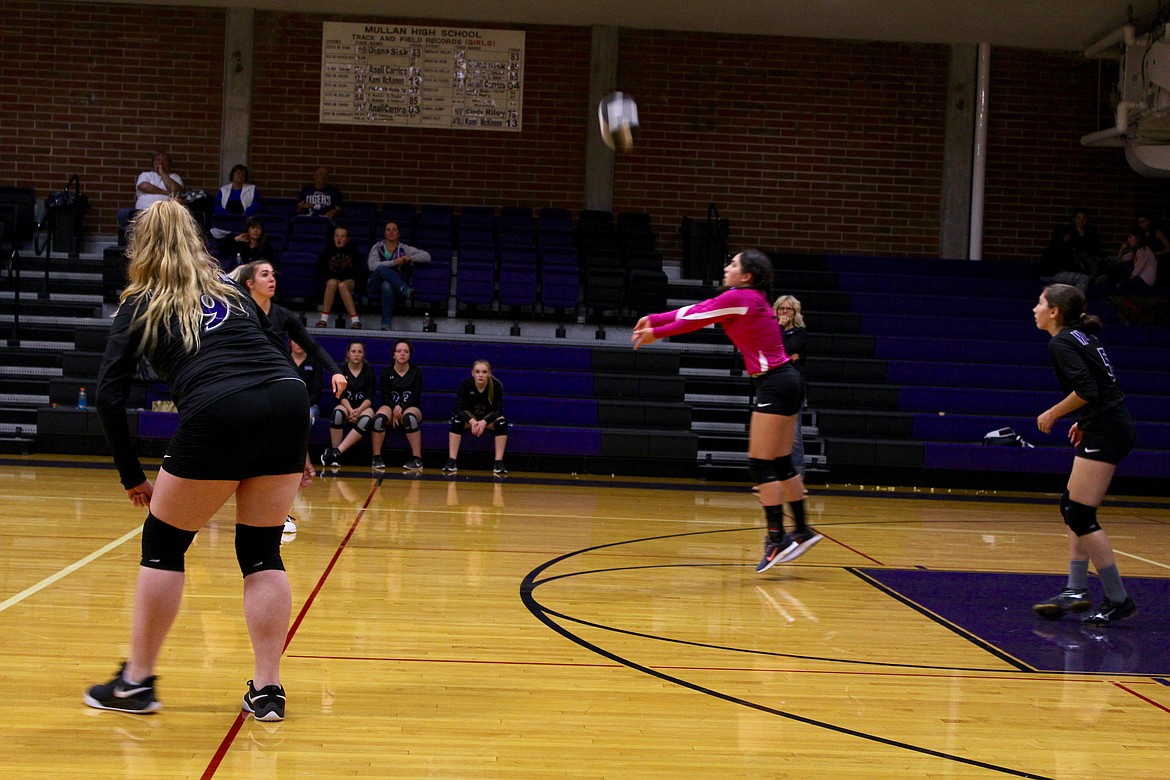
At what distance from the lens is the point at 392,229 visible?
506 inches

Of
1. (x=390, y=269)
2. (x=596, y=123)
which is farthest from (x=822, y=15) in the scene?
(x=390, y=269)

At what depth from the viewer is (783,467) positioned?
6.30 m

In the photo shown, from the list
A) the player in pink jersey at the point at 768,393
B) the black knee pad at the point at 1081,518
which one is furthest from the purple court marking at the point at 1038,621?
the player in pink jersey at the point at 768,393

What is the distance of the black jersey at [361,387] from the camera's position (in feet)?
35.9

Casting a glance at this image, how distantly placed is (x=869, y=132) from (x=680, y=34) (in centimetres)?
302

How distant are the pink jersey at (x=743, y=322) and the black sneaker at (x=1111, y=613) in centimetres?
208

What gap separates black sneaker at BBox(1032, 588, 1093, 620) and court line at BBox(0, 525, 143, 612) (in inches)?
193

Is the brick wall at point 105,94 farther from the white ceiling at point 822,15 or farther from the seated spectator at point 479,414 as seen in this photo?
the seated spectator at point 479,414

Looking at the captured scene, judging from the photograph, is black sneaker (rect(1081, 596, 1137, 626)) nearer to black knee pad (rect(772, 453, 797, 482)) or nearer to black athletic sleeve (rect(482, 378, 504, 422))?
black knee pad (rect(772, 453, 797, 482))

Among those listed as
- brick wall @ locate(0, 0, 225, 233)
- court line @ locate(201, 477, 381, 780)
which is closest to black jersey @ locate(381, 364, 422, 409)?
court line @ locate(201, 477, 381, 780)

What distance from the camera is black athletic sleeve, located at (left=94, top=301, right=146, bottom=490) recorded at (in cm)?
321

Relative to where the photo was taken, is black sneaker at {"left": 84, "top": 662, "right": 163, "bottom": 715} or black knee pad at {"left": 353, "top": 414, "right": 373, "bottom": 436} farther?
black knee pad at {"left": 353, "top": 414, "right": 373, "bottom": 436}

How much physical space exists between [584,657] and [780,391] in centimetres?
236

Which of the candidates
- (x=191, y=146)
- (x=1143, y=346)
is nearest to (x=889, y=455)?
(x=1143, y=346)
